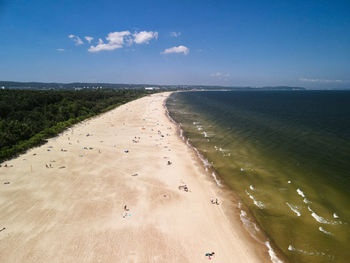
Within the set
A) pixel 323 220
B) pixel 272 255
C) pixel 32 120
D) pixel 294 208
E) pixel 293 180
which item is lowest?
pixel 272 255

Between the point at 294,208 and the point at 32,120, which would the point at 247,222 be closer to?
the point at 294,208

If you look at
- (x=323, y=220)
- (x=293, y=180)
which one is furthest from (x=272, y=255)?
(x=293, y=180)

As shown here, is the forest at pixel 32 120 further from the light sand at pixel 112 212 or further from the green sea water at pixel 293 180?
the green sea water at pixel 293 180


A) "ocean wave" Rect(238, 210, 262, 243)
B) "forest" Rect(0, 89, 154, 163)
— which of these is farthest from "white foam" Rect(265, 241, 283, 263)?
"forest" Rect(0, 89, 154, 163)

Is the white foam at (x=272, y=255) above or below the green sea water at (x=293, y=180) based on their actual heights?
below

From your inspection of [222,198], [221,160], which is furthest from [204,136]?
[222,198]

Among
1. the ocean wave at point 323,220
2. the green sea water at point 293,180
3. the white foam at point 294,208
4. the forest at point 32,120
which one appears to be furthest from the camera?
the forest at point 32,120

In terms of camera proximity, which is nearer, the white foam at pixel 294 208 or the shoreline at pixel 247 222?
the shoreline at pixel 247 222

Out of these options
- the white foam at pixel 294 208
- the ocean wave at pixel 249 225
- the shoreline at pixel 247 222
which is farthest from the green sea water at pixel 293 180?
the ocean wave at pixel 249 225
